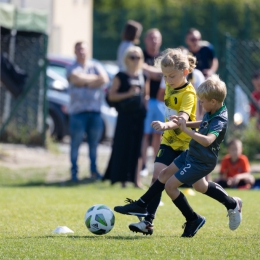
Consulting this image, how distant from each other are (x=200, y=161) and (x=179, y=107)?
0.68 m

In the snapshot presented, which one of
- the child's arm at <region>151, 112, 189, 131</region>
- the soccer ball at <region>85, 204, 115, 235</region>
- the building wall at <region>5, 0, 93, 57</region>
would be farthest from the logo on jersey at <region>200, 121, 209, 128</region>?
the building wall at <region>5, 0, 93, 57</region>

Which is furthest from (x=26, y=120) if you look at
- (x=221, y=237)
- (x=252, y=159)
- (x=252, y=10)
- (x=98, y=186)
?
(x=252, y=10)

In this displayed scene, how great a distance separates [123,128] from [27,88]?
369cm

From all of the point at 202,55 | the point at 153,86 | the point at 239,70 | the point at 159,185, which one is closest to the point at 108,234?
the point at 159,185

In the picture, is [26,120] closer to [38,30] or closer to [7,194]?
[38,30]

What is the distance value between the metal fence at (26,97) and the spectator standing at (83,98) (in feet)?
8.78

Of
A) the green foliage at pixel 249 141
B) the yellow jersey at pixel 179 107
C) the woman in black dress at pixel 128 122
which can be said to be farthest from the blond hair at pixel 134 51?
the yellow jersey at pixel 179 107

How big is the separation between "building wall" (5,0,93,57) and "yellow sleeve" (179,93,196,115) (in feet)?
53.1

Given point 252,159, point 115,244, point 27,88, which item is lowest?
point 252,159

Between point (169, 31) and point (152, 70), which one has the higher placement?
point (152, 70)

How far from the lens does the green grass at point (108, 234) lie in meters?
5.79

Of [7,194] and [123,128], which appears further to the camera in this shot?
[123,128]

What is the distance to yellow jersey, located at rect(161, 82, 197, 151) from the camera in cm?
701

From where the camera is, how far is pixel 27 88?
15227 millimetres
